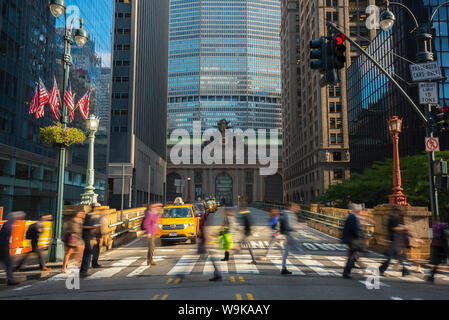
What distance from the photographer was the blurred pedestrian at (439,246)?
9469mm

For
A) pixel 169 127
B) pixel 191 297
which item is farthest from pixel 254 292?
pixel 169 127

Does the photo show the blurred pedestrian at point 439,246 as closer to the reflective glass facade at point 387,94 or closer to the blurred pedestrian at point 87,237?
the blurred pedestrian at point 87,237

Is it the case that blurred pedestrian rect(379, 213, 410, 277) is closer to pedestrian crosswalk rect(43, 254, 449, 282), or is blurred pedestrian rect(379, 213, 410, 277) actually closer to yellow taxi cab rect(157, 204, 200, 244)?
pedestrian crosswalk rect(43, 254, 449, 282)

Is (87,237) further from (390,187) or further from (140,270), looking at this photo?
(390,187)

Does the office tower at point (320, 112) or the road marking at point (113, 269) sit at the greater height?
the office tower at point (320, 112)

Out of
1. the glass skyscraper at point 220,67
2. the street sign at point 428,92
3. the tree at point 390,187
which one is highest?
the glass skyscraper at point 220,67

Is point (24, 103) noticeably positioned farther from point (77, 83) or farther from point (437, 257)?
point (437, 257)

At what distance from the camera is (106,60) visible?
57594 millimetres

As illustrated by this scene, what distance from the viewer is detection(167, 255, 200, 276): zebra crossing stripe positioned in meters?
10.8

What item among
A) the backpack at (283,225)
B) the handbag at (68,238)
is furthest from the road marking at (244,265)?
the handbag at (68,238)

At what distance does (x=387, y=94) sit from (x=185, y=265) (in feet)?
170

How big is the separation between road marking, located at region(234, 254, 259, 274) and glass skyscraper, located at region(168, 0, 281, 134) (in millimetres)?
170976

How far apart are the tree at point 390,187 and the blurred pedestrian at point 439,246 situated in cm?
1980
